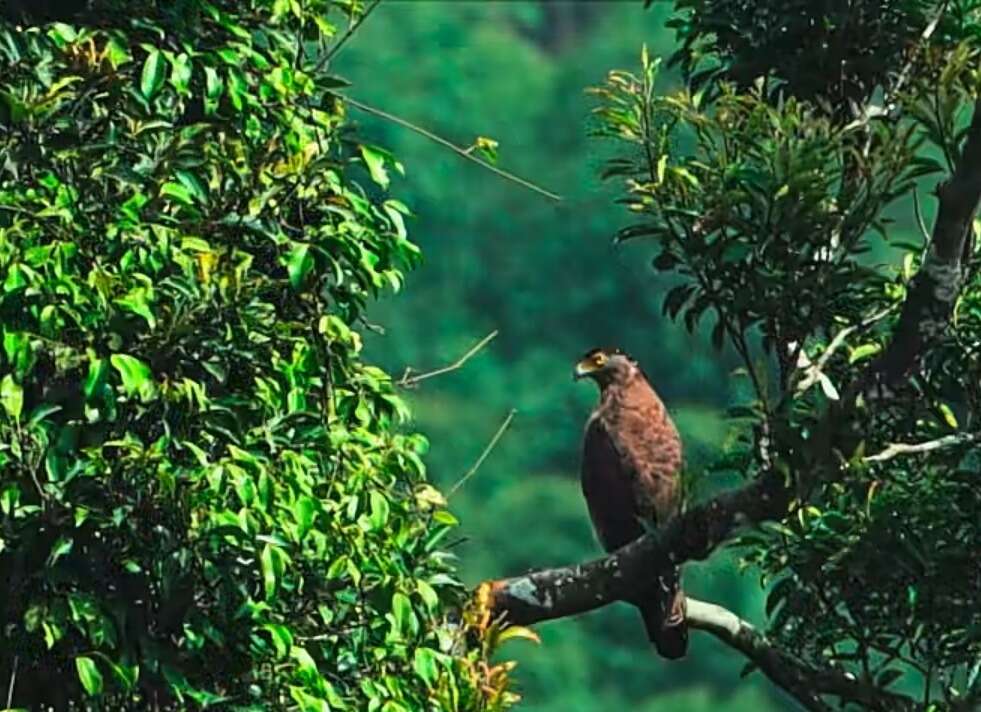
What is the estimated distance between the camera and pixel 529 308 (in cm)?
1789

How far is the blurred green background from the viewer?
1599 centimetres

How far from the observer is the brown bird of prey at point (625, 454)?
6691 mm

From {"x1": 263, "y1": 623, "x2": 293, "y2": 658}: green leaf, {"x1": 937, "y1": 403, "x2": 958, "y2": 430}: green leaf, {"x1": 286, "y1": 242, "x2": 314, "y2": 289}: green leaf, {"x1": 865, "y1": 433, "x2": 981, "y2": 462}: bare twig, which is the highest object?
{"x1": 286, "y1": 242, "x2": 314, "y2": 289}: green leaf

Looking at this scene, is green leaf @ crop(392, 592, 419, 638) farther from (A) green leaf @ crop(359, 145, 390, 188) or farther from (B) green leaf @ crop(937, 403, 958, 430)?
(B) green leaf @ crop(937, 403, 958, 430)

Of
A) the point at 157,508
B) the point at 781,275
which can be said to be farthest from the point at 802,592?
the point at 157,508

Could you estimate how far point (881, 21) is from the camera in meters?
5.41

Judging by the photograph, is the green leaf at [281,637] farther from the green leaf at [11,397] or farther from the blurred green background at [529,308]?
the blurred green background at [529,308]

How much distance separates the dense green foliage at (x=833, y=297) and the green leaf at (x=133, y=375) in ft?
2.87

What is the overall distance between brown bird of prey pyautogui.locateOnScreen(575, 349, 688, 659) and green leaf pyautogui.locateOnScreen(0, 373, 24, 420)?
212 centimetres

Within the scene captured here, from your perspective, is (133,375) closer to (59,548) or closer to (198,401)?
(198,401)

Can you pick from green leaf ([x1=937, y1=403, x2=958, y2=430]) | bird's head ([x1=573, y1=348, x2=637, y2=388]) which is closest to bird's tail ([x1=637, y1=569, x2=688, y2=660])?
green leaf ([x1=937, y1=403, x2=958, y2=430])

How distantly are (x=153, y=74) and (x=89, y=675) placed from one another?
43.2 inches

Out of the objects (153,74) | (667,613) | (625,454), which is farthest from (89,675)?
(625,454)

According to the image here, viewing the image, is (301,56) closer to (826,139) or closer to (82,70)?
(82,70)
